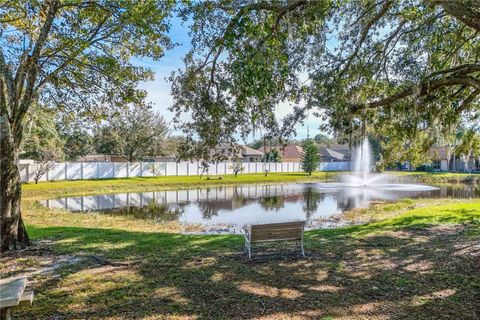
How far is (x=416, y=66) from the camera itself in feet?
33.1

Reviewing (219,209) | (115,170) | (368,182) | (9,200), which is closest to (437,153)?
(219,209)

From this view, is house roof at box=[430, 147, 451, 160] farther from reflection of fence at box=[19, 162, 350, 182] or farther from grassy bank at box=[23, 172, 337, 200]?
grassy bank at box=[23, 172, 337, 200]

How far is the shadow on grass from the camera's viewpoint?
436 cm

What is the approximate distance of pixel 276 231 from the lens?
273 inches

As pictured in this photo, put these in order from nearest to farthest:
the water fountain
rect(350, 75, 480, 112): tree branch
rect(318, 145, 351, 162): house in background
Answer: rect(350, 75, 480, 112): tree branch, the water fountain, rect(318, 145, 351, 162): house in background

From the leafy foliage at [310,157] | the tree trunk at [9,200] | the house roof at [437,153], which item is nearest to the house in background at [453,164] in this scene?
the house roof at [437,153]

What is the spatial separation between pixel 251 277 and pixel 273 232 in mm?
1449

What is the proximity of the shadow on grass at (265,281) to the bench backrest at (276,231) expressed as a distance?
1.42 ft

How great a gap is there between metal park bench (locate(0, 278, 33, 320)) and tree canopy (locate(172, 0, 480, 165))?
14.1 feet

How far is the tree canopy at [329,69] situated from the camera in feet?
21.0

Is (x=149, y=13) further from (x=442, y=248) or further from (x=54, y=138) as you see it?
(x=54, y=138)

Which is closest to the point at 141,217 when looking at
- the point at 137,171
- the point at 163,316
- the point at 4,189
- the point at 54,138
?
the point at 4,189

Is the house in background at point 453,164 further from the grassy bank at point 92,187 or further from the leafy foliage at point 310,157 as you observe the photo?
the grassy bank at point 92,187

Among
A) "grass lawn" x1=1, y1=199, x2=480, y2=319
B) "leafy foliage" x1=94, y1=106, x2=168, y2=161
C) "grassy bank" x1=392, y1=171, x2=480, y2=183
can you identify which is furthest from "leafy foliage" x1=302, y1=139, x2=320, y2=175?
"grass lawn" x1=1, y1=199, x2=480, y2=319
